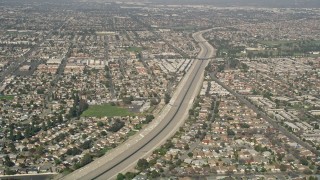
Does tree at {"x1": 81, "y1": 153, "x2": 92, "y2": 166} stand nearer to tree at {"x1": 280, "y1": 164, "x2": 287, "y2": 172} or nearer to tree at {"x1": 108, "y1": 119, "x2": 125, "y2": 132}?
tree at {"x1": 108, "y1": 119, "x2": 125, "y2": 132}

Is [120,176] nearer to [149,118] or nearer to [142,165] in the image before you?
[142,165]

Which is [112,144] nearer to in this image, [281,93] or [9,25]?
[281,93]

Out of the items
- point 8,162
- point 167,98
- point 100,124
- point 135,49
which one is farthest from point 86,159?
point 135,49

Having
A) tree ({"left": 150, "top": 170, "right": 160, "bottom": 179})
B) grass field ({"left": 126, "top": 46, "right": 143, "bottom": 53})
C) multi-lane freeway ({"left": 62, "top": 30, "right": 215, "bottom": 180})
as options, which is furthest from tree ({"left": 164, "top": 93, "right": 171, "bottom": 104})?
grass field ({"left": 126, "top": 46, "right": 143, "bottom": 53})

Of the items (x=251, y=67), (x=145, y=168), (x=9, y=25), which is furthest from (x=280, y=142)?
(x=9, y=25)

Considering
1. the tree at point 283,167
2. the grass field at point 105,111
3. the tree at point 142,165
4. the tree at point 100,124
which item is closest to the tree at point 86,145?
the tree at point 100,124

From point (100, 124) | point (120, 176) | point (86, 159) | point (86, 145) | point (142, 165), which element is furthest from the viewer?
point (100, 124)
